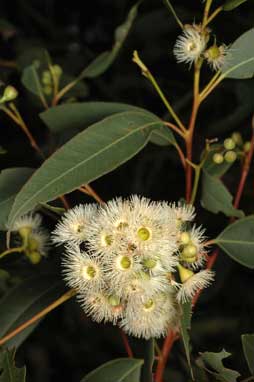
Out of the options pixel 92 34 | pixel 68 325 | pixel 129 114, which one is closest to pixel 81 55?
pixel 92 34

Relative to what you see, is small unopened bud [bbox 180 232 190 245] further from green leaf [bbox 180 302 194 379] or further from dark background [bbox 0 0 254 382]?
dark background [bbox 0 0 254 382]

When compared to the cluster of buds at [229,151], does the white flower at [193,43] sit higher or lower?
higher

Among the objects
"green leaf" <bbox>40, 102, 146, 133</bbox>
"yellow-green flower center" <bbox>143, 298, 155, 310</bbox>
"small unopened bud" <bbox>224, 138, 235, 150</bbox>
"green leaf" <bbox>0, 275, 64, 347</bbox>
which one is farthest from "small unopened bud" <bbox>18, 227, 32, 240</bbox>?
"small unopened bud" <bbox>224, 138, 235, 150</bbox>

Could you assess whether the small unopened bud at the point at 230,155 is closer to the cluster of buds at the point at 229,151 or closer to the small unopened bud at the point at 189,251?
the cluster of buds at the point at 229,151

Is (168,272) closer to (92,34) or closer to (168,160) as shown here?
(168,160)

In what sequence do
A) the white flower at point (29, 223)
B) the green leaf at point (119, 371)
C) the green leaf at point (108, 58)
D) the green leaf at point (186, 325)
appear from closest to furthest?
→ the green leaf at point (186, 325) → the green leaf at point (119, 371) → the white flower at point (29, 223) → the green leaf at point (108, 58)

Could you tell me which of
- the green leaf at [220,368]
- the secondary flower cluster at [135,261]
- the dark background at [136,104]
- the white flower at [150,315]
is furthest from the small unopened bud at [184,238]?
the dark background at [136,104]
